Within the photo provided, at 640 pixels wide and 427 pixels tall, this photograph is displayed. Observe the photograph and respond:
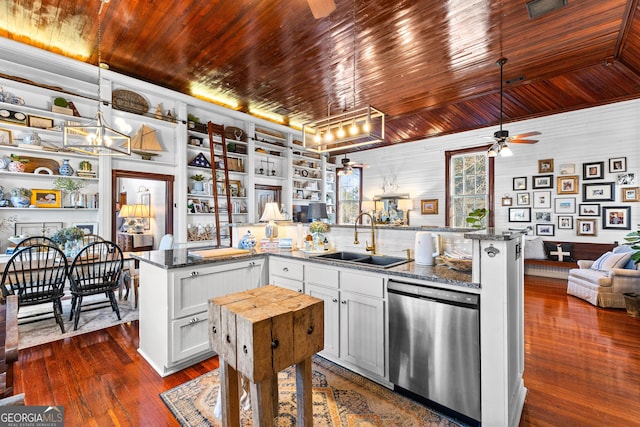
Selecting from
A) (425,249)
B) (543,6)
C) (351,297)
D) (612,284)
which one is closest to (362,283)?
(351,297)

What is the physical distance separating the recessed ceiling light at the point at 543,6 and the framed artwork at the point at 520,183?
4075mm

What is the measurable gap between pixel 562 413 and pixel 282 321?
2.09 metres

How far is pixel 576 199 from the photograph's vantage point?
19.2ft

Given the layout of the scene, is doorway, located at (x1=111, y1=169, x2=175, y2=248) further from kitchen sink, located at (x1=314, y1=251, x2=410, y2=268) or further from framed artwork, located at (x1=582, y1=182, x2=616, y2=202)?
framed artwork, located at (x1=582, y1=182, x2=616, y2=202)

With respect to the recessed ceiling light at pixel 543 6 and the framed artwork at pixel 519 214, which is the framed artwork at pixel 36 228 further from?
the framed artwork at pixel 519 214

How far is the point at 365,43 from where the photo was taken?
3.84 m

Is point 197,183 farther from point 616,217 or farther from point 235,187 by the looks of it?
point 616,217

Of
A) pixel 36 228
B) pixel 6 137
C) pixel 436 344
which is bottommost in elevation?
pixel 436 344

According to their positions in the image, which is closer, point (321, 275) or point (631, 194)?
point (321, 275)

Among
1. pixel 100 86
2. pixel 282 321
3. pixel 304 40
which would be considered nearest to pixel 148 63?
pixel 100 86

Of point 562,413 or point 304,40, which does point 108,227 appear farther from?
point 562,413

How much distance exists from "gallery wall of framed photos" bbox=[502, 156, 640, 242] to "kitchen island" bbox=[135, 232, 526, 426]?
5.14 metres

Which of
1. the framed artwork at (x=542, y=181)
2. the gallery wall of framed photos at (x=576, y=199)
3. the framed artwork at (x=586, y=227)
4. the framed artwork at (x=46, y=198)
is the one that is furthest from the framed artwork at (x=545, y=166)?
the framed artwork at (x=46, y=198)

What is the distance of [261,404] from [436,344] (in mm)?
1166
